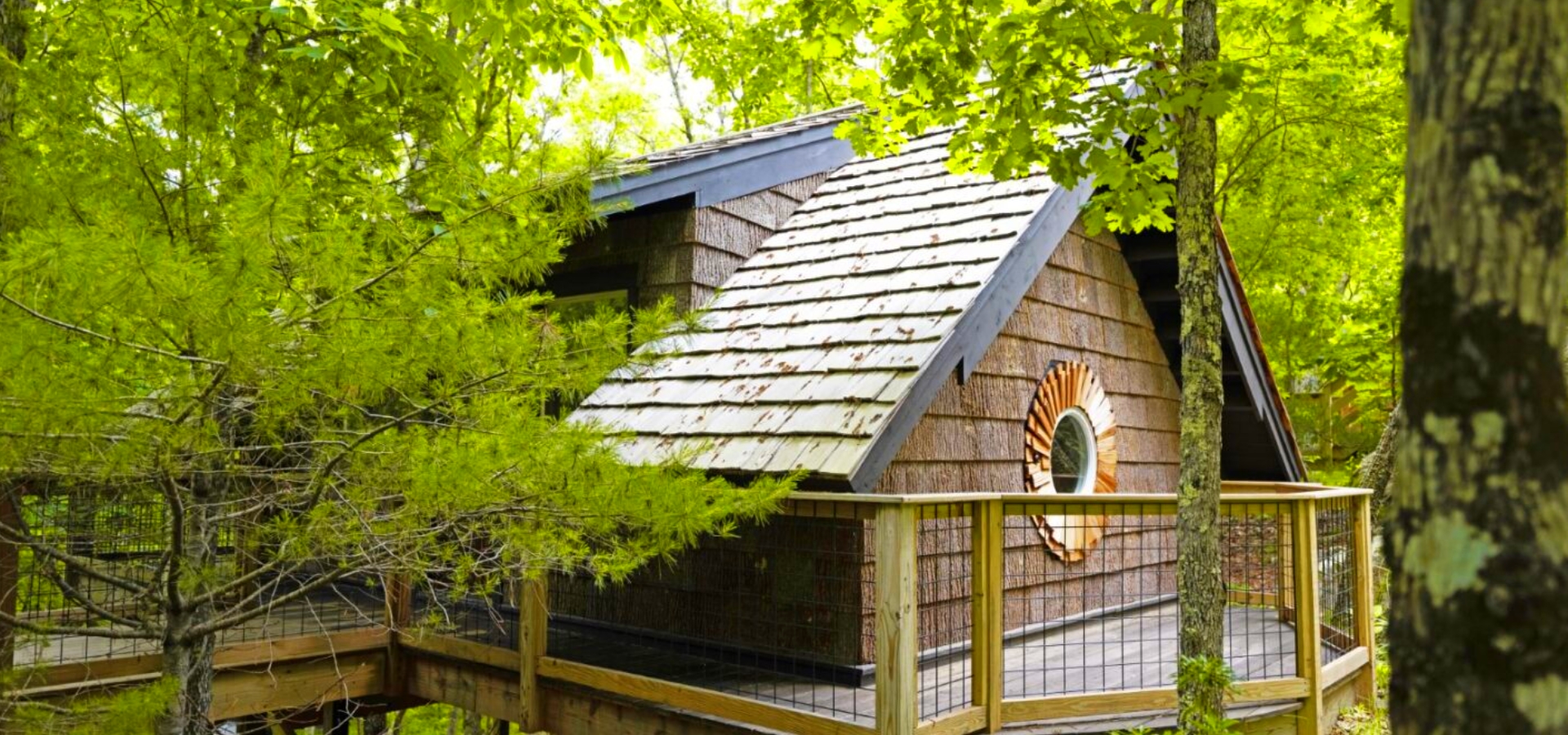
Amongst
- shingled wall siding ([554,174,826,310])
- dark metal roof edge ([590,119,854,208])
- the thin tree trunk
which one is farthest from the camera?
the thin tree trunk

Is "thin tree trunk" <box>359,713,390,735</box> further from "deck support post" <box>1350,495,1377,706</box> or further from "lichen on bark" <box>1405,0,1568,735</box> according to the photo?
"lichen on bark" <box>1405,0,1568,735</box>

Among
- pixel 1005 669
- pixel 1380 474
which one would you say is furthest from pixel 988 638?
pixel 1380 474

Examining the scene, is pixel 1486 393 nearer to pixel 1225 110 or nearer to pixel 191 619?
pixel 1225 110

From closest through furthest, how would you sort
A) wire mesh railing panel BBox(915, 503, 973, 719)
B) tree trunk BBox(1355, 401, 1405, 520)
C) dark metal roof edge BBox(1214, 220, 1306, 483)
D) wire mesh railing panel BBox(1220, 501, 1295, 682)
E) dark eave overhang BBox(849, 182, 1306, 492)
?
dark eave overhang BBox(849, 182, 1306, 492)
wire mesh railing panel BBox(915, 503, 973, 719)
wire mesh railing panel BBox(1220, 501, 1295, 682)
dark metal roof edge BBox(1214, 220, 1306, 483)
tree trunk BBox(1355, 401, 1405, 520)

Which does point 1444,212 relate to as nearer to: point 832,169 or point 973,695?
point 973,695

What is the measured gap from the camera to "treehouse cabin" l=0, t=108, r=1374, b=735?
516 centimetres

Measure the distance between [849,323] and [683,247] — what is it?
6.07 ft

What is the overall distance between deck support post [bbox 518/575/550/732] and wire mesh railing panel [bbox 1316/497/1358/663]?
15.8 ft

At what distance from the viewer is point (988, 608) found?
16.2 ft

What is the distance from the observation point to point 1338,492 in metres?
6.34

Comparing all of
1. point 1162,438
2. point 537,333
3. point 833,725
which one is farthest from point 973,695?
point 1162,438

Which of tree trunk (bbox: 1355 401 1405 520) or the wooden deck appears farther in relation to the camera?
tree trunk (bbox: 1355 401 1405 520)

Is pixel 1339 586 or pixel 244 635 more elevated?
pixel 1339 586

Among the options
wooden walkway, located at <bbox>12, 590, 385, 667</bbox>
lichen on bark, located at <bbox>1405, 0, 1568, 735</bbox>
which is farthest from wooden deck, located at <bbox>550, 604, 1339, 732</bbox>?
lichen on bark, located at <bbox>1405, 0, 1568, 735</bbox>
